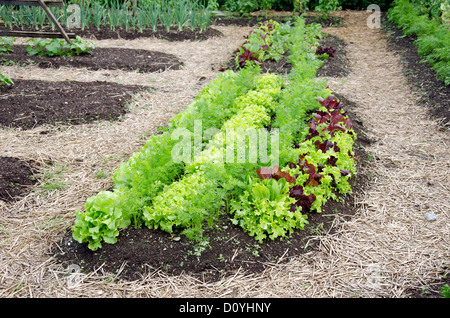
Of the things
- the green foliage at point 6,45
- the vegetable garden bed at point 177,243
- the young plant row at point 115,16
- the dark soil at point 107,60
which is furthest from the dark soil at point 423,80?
the green foliage at point 6,45

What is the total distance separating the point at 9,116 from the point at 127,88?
1682 millimetres

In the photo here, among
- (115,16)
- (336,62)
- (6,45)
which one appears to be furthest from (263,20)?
(6,45)

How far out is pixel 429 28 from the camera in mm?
7977

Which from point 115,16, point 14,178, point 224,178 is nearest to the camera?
point 224,178

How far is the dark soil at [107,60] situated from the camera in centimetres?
700

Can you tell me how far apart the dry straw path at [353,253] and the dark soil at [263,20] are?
287 inches

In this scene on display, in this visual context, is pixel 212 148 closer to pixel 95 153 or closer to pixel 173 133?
pixel 173 133

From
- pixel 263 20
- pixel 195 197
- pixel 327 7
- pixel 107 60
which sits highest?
pixel 327 7

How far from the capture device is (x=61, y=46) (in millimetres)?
7371

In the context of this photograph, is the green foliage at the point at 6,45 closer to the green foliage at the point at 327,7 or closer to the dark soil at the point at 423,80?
the dark soil at the point at 423,80

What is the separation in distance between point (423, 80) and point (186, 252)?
17.7 ft

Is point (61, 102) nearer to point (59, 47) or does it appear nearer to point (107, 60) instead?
point (107, 60)

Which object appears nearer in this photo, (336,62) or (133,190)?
A: (133,190)
